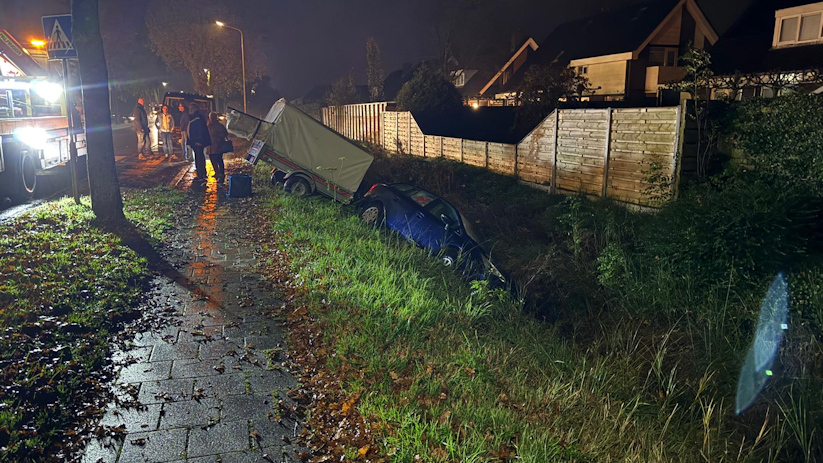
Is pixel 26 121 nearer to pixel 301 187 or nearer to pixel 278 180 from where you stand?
pixel 278 180

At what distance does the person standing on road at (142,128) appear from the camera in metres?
21.1

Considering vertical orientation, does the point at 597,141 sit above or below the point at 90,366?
above

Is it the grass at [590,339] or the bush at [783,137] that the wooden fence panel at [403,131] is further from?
the bush at [783,137]

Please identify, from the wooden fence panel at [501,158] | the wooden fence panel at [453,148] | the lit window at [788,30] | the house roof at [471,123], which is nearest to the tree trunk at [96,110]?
the wooden fence panel at [501,158]

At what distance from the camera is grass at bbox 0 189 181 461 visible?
13.5 ft

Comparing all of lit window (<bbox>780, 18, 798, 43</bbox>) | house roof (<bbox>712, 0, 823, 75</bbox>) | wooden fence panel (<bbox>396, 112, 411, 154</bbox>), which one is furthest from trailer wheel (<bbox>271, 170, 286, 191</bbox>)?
lit window (<bbox>780, 18, 798, 43</bbox>)

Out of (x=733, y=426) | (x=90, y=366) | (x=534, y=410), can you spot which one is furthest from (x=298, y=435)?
(x=733, y=426)

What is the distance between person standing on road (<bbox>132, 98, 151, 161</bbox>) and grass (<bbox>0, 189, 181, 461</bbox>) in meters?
12.0

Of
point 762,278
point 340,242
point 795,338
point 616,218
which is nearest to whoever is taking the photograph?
point 795,338

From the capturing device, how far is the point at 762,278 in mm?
7484

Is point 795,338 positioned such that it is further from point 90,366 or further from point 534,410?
point 90,366

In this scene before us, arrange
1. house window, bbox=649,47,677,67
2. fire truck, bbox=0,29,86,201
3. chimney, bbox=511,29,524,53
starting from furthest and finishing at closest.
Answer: chimney, bbox=511,29,524,53, house window, bbox=649,47,677,67, fire truck, bbox=0,29,86,201

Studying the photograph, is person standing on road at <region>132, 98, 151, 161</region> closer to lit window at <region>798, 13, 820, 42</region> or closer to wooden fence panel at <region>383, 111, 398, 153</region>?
wooden fence panel at <region>383, 111, 398, 153</region>

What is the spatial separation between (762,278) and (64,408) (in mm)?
7774
